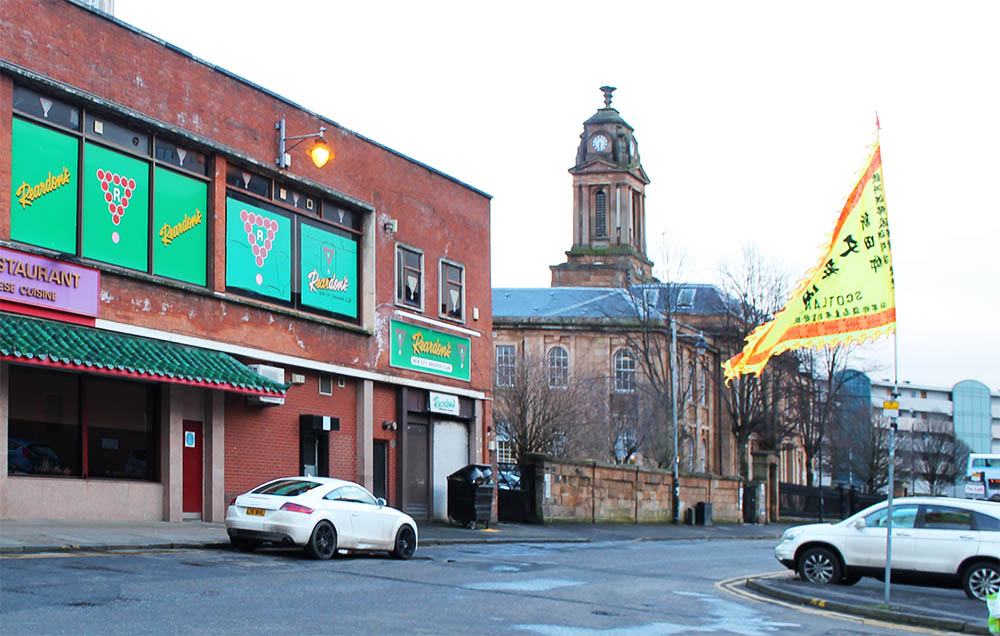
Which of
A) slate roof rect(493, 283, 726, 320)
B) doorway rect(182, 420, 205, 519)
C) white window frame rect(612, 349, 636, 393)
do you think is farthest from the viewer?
slate roof rect(493, 283, 726, 320)

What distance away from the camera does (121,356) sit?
72.9ft

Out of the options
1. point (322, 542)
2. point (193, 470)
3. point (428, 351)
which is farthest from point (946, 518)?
point (428, 351)

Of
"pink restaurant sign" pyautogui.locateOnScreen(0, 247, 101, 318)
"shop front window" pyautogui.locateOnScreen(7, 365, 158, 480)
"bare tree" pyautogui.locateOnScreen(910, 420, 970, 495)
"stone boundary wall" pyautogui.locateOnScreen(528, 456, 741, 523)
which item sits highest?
"pink restaurant sign" pyautogui.locateOnScreen(0, 247, 101, 318)

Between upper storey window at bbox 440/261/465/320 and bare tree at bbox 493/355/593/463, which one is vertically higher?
upper storey window at bbox 440/261/465/320

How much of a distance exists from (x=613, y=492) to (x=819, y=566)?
24.2 meters

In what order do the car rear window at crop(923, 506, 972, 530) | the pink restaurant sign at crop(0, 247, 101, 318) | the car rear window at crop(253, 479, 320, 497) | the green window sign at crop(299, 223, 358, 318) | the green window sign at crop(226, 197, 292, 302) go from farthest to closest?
the green window sign at crop(299, 223, 358, 318) → the green window sign at crop(226, 197, 292, 302) → the pink restaurant sign at crop(0, 247, 101, 318) → the car rear window at crop(253, 479, 320, 497) → the car rear window at crop(923, 506, 972, 530)

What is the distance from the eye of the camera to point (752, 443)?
86.7 metres

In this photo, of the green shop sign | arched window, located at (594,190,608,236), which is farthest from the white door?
arched window, located at (594,190,608,236)

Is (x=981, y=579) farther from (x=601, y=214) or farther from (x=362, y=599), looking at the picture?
(x=601, y=214)

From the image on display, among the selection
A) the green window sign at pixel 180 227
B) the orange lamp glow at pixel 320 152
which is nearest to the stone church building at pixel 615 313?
the orange lamp glow at pixel 320 152

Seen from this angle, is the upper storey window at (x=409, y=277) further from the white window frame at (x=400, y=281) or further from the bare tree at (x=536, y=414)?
the bare tree at (x=536, y=414)

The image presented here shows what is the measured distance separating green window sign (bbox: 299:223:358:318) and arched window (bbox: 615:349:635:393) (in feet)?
150

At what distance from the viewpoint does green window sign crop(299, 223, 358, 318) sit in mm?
28844

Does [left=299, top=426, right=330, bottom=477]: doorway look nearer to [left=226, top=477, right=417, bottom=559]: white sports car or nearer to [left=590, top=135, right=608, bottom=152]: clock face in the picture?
[left=226, top=477, right=417, bottom=559]: white sports car
